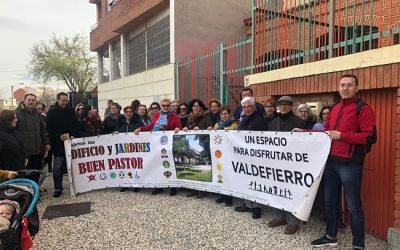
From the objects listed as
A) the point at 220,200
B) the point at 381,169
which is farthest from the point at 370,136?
the point at 220,200

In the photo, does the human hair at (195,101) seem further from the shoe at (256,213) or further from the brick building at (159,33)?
the brick building at (159,33)

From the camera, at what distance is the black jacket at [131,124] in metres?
7.03

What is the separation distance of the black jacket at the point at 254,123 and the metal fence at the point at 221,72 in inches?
98.7

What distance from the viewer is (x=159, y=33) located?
1394 cm

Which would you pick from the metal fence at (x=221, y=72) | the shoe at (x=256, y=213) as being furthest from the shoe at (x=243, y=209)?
the metal fence at (x=221, y=72)

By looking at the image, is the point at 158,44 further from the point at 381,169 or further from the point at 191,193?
the point at 381,169

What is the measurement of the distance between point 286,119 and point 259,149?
22.1 inches

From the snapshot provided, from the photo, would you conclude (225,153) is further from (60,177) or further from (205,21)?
(205,21)

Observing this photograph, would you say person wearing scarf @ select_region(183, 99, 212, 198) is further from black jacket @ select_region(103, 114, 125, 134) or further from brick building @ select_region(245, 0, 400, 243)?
black jacket @ select_region(103, 114, 125, 134)

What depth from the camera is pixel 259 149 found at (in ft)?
16.3

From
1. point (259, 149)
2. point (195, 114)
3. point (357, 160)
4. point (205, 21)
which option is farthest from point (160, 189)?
point (205, 21)

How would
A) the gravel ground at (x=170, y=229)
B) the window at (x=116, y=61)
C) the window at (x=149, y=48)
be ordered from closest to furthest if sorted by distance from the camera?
the gravel ground at (x=170, y=229)
the window at (x=149, y=48)
the window at (x=116, y=61)

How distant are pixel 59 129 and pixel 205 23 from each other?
769 centimetres

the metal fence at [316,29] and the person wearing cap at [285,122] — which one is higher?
the metal fence at [316,29]
